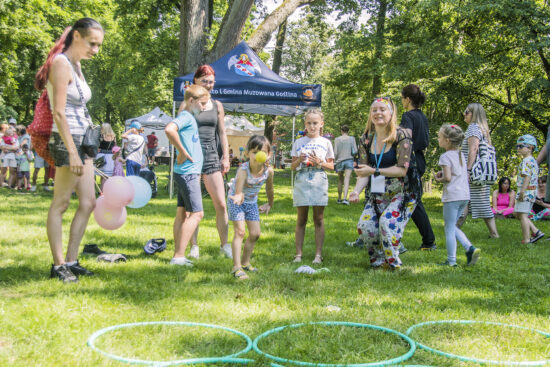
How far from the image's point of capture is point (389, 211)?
473cm

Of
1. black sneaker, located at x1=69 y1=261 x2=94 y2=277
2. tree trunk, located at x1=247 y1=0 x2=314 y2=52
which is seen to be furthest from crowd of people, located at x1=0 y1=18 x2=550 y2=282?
tree trunk, located at x1=247 y1=0 x2=314 y2=52

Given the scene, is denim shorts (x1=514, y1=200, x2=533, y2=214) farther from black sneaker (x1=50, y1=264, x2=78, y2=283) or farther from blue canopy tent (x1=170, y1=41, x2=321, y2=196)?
black sneaker (x1=50, y1=264, x2=78, y2=283)

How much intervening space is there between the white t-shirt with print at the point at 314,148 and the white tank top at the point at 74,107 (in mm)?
2087

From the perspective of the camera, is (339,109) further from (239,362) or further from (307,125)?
(239,362)

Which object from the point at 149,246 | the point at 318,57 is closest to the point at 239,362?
the point at 149,246

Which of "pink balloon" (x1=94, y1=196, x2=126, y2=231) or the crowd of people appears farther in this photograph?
"pink balloon" (x1=94, y1=196, x2=126, y2=231)

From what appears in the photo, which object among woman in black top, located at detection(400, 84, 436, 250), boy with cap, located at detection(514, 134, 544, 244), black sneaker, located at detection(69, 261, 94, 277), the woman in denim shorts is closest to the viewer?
the woman in denim shorts

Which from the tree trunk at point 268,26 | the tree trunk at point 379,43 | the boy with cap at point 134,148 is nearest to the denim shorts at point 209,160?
the boy with cap at point 134,148

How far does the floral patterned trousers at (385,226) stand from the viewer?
4691 millimetres

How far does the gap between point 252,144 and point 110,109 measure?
45981mm

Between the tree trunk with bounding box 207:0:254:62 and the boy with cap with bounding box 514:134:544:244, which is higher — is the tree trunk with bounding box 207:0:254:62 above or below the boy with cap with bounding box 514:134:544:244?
above

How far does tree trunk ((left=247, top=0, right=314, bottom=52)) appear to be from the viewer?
1225cm

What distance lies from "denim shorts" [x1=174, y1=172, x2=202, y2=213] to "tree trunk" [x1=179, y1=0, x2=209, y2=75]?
7.72 metres

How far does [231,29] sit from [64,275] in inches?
356
